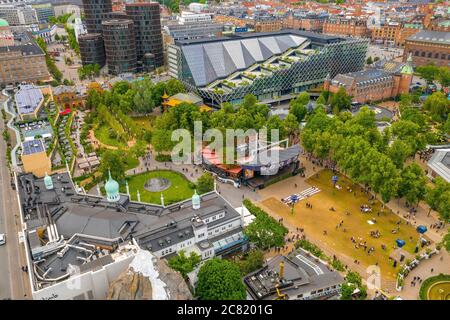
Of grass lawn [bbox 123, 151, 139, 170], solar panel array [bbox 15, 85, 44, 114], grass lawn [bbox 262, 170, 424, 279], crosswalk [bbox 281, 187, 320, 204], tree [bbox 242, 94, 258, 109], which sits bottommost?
grass lawn [bbox 262, 170, 424, 279]

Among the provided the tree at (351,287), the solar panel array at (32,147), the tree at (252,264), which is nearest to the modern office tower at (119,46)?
the solar panel array at (32,147)

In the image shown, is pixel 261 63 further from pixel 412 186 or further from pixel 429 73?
pixel 412 186

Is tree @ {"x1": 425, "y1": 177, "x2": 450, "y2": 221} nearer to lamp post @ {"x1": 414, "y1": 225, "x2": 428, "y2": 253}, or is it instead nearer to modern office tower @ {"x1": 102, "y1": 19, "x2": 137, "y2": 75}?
lamp post @ {"x1": 414, "y1": 225, "x2": 428, "y2": 253}

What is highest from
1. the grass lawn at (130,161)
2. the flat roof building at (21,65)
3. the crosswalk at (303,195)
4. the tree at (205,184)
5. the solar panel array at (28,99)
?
the flat roof building at (21,65)

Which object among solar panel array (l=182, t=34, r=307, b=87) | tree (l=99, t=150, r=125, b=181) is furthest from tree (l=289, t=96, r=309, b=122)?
tree (l=99, t=150, r=125, b=181)

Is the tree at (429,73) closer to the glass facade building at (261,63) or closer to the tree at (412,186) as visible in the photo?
the glass facade building at (261,63)

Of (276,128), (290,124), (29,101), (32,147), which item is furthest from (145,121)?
(290,124)
